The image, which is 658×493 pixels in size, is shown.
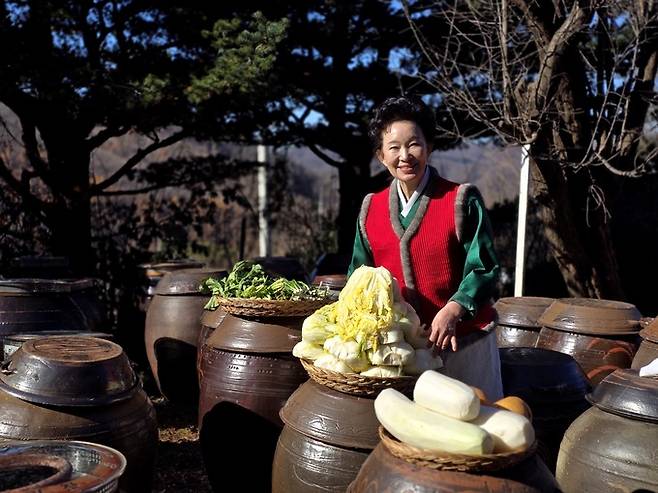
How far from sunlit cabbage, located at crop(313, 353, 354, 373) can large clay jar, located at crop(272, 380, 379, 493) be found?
16 cm

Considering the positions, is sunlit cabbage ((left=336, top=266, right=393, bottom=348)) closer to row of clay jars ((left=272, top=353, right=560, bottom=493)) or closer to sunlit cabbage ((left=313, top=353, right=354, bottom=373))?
sunlit cabbage ((left=313, top=353, right=354, bottom=373))

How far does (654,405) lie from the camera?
296 centimetres

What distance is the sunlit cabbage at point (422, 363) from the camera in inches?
112

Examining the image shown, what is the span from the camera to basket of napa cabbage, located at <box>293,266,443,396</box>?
281cm

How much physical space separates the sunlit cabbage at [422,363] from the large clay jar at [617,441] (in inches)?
32.5

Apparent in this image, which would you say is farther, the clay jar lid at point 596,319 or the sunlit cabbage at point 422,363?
the clay jar lid at point 596,319

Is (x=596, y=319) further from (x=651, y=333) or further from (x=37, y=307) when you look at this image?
(x=37, y=307)

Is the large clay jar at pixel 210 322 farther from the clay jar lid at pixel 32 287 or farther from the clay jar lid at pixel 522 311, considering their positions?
the clay jar lid at pixel 522 311

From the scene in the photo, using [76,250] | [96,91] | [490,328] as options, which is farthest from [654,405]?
[76,250]

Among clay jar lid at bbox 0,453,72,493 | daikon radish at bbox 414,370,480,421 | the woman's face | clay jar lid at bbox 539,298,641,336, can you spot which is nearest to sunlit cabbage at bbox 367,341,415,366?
daikon radish at bbox 414,370,480,421

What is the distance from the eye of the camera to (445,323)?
2768mm

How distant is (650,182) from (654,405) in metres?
9.43

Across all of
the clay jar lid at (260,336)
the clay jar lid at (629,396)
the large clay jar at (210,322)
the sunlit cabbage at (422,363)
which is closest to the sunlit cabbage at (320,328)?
Result: the sunlit cabbage at (422,363)

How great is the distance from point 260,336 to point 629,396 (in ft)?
6.17
